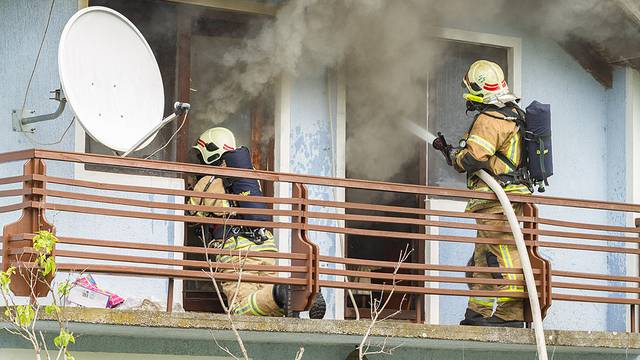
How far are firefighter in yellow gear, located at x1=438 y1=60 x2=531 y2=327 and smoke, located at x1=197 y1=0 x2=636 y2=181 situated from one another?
3.88ft

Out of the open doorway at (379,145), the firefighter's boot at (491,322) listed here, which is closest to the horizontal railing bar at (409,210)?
the firefighter's boot at (491,322)

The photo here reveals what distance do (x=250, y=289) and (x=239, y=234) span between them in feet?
1.30

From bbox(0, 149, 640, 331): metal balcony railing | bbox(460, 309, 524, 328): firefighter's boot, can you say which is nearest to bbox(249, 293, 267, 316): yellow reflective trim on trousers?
bbox(0, 149, 640, 331): metal balcony railing

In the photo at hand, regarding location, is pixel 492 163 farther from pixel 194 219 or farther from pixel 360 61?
pixel 194 219

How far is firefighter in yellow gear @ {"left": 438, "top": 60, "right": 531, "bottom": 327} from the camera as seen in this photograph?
12.2 meters

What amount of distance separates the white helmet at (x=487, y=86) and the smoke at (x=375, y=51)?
3.98 ft

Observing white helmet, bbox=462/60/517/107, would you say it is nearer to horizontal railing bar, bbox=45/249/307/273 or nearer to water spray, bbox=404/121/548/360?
water spray, bbox=404/121/548/360

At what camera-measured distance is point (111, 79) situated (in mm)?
11234

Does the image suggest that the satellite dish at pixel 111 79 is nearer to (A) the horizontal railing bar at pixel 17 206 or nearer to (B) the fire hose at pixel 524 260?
(A) the horizontal railing bar at pixel 17 206

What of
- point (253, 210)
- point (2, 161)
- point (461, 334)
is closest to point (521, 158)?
point (461, 334)

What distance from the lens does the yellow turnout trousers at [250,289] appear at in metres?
11.4

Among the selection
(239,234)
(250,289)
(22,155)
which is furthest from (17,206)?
(250,289)

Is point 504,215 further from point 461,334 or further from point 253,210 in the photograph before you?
point 253,210

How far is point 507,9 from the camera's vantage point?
14.0 meters
